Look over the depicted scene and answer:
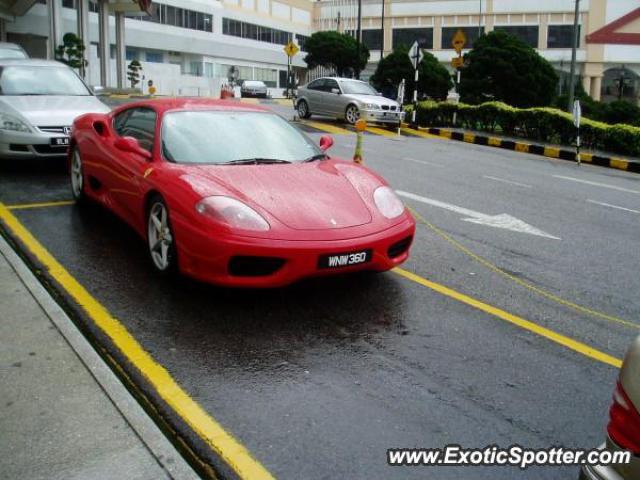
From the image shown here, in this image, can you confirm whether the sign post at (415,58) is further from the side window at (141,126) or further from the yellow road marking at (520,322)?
the yellow road marking at (520,322)

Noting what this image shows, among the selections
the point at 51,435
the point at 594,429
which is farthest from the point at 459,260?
the point at 51,435

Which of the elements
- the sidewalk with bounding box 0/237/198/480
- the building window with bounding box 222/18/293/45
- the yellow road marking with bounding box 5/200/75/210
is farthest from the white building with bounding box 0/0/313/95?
the sidewalk with bounding box 0/237/198/480

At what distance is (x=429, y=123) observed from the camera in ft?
75.8

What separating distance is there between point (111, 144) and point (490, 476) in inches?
187

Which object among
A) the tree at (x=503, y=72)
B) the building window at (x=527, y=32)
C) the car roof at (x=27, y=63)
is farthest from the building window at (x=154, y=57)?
the car roof at (x=27, y=63)

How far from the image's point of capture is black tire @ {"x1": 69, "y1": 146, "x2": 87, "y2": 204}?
7.40 meters

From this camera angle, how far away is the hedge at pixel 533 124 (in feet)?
57.6

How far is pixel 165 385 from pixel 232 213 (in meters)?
1.37

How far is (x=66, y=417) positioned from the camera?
Answer: 324 centimetres

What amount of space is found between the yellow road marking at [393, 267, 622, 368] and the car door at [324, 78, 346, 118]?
52.7 ft

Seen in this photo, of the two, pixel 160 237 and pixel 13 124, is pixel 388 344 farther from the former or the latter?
pixel 13 124

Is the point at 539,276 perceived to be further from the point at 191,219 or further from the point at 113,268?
the point at 113,268

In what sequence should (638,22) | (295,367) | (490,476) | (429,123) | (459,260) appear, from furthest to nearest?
(638,22)
(429,123)
(459,260)
(295,367)
(490,476)

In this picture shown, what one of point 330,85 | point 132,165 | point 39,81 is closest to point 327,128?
point 330,85
